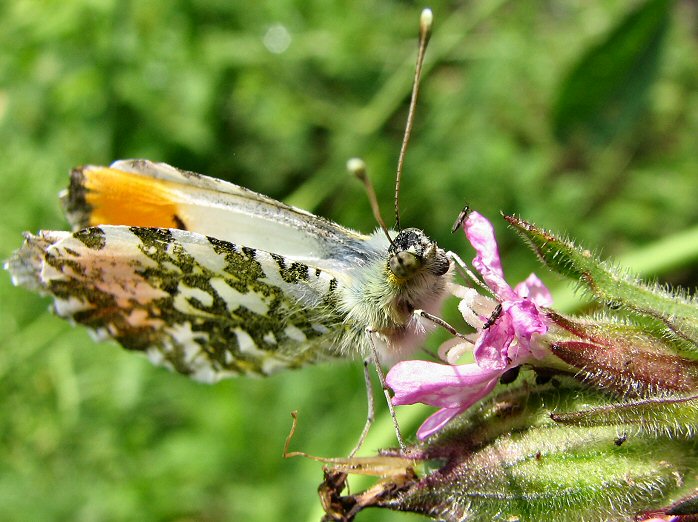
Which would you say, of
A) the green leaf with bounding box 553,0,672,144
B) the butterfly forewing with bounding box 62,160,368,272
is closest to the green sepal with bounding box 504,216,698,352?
the butterfly forewing with bounding box 62,160,368,272

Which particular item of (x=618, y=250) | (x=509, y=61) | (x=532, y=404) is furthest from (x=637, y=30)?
(x=532, y=404)

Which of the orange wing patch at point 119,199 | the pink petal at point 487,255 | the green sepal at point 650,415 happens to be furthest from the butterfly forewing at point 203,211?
the green sepal at point 650,415

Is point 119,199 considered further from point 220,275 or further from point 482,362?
point 482,362

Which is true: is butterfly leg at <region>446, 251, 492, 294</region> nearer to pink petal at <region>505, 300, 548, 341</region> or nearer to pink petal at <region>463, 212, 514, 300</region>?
pink petal at <region>463, 212, 514, 300</region>

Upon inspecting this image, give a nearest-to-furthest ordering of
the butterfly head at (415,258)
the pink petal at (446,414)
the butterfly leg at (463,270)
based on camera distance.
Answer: the pink petal at (446,414) → the butterfly leg at (463,270) → the butterfly head at (415,258)

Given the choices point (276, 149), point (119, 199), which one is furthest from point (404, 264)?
point (276, 149)

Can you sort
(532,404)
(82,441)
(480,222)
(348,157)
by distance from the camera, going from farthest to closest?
(348,157) < (82,441) < (480,222) < (532,404)

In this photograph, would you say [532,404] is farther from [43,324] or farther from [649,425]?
[43,324]

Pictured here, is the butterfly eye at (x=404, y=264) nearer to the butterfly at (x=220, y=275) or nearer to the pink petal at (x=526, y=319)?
the butterfly at (x=220, y=275)
